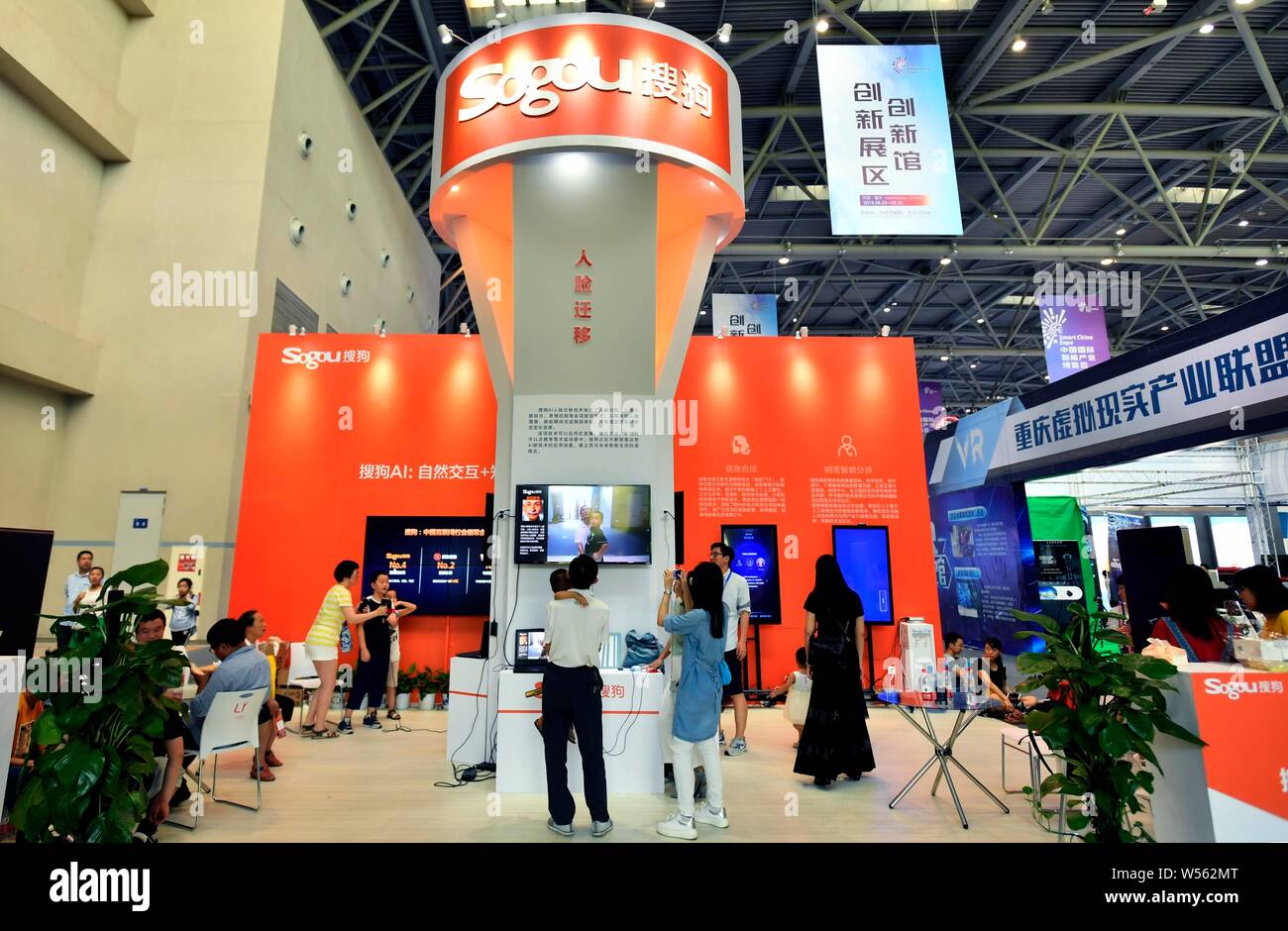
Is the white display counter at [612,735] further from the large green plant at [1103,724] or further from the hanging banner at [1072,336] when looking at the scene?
the hanging banner at [1072,336]

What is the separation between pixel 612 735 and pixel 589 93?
4.04 metres

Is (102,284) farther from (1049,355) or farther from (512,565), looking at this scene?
(1049,355)

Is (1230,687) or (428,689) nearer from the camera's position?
(1230,687)

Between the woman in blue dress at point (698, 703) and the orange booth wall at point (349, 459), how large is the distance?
418 cm

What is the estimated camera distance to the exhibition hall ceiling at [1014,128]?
7895mm

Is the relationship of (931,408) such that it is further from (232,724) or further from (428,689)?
(232,724)

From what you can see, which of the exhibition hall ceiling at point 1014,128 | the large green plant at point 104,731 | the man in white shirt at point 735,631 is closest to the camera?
the large green plant at point 104,731

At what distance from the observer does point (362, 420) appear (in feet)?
24.5

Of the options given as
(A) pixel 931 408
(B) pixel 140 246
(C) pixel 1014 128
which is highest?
(C) pixel 1014 128

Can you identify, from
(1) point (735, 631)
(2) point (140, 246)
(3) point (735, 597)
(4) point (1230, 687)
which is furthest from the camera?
(2) point (140, 246)

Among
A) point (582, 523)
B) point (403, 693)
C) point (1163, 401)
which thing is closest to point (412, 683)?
point (403, 693)

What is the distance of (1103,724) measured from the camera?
242cm

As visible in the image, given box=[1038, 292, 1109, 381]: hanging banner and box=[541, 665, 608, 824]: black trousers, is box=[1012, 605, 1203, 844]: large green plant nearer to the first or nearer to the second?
box=[541, 665, 608, 824]: black trousers

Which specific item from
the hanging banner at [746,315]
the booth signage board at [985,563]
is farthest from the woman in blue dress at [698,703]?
the hanging banner at [746,315]
